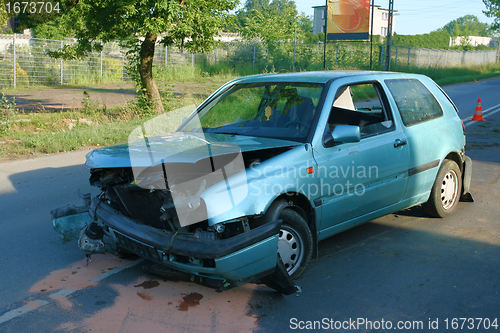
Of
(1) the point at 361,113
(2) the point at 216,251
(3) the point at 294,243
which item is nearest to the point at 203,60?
(1) the point at 361,113

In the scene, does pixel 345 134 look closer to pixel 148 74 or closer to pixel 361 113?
pixel 361 113

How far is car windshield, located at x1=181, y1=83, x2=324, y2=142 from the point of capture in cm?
508

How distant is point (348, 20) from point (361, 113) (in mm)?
25028

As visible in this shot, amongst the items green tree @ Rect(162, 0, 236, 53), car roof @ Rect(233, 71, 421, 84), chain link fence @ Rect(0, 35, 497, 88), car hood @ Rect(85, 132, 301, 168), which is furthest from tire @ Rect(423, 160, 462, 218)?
chain link fence @ Rect(0, 35, 497, 88)

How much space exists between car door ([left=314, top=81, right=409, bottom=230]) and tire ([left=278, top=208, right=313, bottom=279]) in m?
0.36

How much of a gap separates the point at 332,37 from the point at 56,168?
24.0 m

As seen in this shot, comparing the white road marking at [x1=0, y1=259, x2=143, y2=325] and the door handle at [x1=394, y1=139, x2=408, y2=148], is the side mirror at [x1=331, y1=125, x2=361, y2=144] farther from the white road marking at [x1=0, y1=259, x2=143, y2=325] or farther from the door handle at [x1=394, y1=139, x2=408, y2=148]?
the white road marking at [x1=0, y1=259, x2=143, y2=325]

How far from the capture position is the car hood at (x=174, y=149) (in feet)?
14.2

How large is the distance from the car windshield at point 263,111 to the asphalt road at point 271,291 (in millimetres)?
1330

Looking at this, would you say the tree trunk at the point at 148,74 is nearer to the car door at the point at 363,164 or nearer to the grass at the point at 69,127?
the grass at the point at 69,127

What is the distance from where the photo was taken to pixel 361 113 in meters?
6.14

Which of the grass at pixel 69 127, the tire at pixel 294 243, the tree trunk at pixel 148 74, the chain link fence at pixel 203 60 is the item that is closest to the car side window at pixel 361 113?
the tire at pixel 294 243

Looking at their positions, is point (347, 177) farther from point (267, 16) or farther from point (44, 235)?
point (267, 16)

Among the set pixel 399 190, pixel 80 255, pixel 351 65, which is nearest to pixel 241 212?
pixel 80 255
